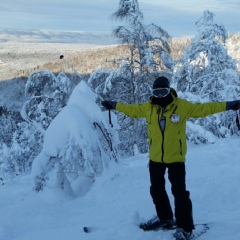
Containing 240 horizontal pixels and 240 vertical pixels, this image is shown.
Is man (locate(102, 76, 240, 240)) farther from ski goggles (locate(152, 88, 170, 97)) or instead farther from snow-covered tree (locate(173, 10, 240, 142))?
snow-covered tree (locate(173, 10, 240, 142))

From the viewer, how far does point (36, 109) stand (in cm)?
2291

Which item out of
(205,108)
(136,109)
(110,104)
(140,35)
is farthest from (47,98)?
(205,108)

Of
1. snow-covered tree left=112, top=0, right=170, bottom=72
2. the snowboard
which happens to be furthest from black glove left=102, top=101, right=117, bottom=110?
snow-covered tree left=112, top=0, right=170, bottom=72

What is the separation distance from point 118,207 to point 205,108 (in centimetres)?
274

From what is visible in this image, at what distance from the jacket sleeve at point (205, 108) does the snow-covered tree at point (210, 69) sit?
15.5 meters

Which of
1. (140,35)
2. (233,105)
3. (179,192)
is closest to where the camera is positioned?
(233,105)

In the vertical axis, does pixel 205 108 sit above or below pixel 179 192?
above

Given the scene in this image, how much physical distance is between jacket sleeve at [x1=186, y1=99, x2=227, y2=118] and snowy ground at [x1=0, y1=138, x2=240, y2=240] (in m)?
1.40

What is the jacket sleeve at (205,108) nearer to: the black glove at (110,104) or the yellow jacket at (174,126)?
the yellow jacket at (174,126)

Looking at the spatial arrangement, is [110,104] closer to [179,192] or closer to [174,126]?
[174,126]

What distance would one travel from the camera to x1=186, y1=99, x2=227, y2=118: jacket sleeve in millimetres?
4418

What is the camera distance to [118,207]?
654cm

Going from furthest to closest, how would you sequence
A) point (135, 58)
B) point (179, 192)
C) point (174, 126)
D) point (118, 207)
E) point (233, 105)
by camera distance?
point (135, 58)
point (118, 207)
point (179, 192)
point (174, 126)
point (233, 105)

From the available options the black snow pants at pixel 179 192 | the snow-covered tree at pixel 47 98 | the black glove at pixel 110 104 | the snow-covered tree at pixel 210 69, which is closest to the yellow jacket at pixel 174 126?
the black snow pants at pixel 179 192
